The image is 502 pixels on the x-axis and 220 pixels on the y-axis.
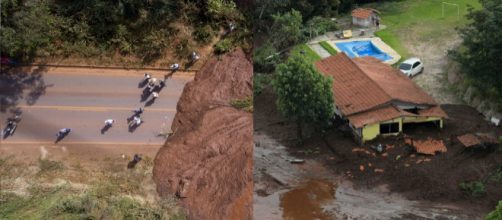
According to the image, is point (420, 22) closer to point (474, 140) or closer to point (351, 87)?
point (351, 87)

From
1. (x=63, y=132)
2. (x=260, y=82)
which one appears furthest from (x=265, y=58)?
(x=63, y=132)

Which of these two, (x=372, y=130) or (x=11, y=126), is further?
(x=11, y=126)

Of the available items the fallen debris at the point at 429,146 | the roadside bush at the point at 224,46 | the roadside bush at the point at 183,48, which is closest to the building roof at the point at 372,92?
the fallen debris at the point at 429,146

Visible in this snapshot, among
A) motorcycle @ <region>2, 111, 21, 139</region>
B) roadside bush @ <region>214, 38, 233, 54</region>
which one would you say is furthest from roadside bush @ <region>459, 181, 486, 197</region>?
motorcycle @ <region>2, 111, 21, 139</region>

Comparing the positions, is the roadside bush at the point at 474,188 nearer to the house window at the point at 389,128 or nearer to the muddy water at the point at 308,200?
the house window at the point at 389,128

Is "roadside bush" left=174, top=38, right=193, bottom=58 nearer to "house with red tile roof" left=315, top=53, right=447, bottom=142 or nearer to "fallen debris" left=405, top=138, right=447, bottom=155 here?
"house with red tile roof" left=315, top=53, right=447, bottom=142

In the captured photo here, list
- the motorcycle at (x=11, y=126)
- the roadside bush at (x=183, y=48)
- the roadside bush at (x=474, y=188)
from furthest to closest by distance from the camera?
the roadside bush at (x=183, y=48), the motorcycle at (x=11, y=126), the roadside bush at (x=474, y=188)

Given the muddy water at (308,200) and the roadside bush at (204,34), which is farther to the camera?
the roadside bush at (204,34)

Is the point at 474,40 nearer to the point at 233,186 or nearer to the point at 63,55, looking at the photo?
the point at 233,186
